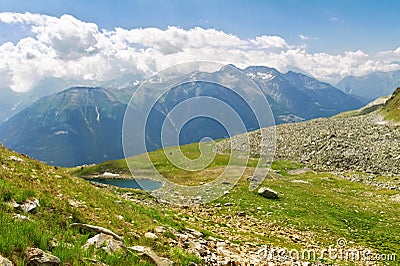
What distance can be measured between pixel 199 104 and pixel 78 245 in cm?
1385

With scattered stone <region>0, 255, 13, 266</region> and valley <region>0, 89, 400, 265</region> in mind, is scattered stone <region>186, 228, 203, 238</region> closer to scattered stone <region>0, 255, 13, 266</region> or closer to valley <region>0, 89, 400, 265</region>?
valley <region>0, 89, 400, 265</region>

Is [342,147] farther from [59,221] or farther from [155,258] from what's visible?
[59,221]

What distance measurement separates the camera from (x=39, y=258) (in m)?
7.72

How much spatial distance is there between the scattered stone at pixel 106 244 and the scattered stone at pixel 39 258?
191cm

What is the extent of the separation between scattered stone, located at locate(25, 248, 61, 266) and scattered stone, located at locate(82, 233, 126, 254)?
1.91 metres

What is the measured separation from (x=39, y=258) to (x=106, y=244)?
9.45 feet

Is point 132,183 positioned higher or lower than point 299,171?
lower

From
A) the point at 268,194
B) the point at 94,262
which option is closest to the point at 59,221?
the point at 94,262

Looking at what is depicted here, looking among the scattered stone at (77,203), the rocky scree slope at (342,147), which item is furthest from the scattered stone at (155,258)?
the rocky scree slope at (342,147)

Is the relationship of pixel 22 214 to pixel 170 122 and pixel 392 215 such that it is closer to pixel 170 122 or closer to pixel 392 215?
pixel 170 122

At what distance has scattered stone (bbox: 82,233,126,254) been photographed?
1013 centimetres

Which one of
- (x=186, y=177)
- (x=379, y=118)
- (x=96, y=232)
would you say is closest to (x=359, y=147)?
(x=186, y=177)

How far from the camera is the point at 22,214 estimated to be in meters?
11.1

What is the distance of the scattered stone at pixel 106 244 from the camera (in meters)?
10.1
